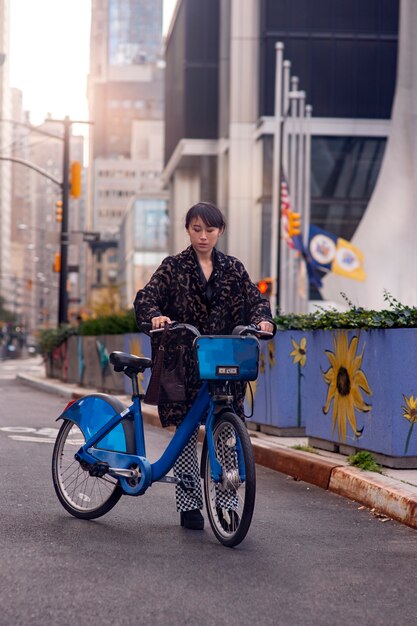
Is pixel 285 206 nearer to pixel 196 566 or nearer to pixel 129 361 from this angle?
pixel 129 361

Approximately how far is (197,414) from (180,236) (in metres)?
56.2

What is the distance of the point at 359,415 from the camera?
28.2ft

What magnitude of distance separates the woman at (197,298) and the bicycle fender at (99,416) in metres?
0.25

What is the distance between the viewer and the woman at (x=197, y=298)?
247 inches

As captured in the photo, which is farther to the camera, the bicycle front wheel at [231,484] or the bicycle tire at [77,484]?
the bicycle tire at [77,484]

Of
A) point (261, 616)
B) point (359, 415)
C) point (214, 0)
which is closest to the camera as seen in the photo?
point (261, 616)

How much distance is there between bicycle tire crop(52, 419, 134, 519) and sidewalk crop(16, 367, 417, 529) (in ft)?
1.85

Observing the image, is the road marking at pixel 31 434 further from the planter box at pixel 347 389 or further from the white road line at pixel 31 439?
the planter box at pixel 347 389

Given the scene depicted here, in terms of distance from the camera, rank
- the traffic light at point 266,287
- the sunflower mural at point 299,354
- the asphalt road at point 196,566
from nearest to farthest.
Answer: the asphalt road at point 196,566
the sunflower mural at point 299,354
the traffic light at point 266,287

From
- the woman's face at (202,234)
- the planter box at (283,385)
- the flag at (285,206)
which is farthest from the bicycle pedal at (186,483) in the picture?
the flag at (285,206)

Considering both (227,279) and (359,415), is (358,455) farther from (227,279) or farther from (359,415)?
(227,279)

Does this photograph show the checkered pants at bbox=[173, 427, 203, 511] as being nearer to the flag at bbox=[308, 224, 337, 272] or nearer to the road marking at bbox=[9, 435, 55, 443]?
the road marking at bbox=[9, 435, 55, 443]

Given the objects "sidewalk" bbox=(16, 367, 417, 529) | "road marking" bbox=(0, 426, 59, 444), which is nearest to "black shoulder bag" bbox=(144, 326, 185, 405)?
"sidewalk" bbox=(16, 367, 417, 529)


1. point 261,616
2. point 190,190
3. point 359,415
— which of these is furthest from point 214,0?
point 261,616
